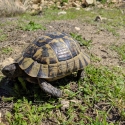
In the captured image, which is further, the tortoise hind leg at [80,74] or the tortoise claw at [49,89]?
the tortoise hind leg at [80,74]

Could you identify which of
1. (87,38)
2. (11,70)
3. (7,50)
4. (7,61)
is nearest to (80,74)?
(11,70)

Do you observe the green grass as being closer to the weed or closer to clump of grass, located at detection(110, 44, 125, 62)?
clump of grass, located at detection(110, 44, 125, 62)

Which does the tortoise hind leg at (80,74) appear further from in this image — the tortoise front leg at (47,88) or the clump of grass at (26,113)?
the clump of grass at (26,113)

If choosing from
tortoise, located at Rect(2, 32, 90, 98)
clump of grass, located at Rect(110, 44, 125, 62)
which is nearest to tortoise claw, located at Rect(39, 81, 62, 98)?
tortoise, located at Rect(2, 32, 90, 98)

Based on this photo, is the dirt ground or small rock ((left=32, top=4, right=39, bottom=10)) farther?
small rock ((left=32, top=4, right=39, bottom=10))

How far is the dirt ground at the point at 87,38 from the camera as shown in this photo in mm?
4109

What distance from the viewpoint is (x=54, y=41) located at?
298cm

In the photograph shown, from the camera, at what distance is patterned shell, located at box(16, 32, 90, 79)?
9.36ft

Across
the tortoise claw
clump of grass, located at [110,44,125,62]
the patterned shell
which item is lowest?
clump of grass, located at [110,44,125,62]

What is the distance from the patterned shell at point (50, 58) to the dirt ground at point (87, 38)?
2.84 feet

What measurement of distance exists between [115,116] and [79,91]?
0.59 metres

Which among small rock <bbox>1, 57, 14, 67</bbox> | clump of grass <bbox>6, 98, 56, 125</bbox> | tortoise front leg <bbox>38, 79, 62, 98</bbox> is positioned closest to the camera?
clump of grass <bbox>6, 98, 56, 125</bbox>

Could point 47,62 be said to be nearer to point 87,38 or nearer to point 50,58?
point 50,58

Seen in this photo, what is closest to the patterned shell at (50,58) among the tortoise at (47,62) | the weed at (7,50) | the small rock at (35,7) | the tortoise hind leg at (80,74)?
the tortoise at (47,62)
